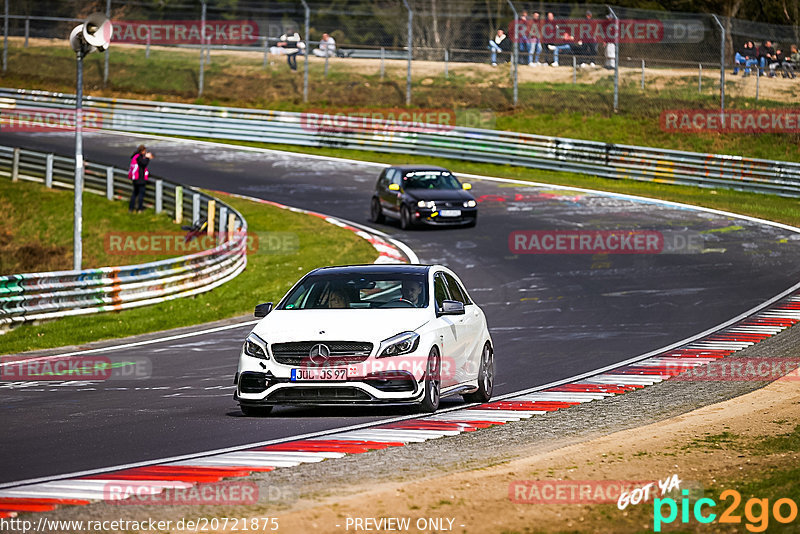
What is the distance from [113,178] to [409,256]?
1297 cm

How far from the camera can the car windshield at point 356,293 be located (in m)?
11.5

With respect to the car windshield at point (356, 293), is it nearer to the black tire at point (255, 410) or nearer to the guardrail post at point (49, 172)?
the black tire at point (255, 410)

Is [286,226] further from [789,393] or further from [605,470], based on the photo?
[605,470]

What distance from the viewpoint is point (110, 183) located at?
1361 inches

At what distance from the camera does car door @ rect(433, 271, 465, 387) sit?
1124 centimetres

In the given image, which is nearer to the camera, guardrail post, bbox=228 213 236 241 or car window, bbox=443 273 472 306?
car window, bbox=443 273 472 306

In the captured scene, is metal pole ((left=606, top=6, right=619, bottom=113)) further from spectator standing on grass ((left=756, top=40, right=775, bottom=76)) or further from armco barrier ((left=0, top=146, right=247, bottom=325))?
armco barrier ((left=0, top=146, right=247, bottom=325))

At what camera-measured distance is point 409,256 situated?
2508 centimetres

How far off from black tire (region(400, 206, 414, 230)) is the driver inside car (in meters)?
17.0

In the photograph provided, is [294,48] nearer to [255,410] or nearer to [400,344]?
[255,410]

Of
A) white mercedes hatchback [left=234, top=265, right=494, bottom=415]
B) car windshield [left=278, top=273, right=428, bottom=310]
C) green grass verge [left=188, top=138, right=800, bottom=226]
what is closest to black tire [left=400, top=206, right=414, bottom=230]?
green grass verge [left=188, top=138, right=800, bottom=226]

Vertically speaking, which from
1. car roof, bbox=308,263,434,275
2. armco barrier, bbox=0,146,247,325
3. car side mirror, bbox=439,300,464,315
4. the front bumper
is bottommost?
armco barrier, bbox=0,146,247,325

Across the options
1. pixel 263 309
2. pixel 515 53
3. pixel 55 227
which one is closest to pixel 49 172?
pixel 55 227

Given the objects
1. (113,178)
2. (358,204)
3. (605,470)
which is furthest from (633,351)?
(113,178)
